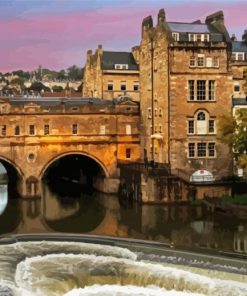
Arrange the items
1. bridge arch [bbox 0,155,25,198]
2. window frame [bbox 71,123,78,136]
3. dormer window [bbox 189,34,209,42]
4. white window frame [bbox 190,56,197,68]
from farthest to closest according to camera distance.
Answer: window frame [bbox 71,123,78,136], bridge arch [bbox 0,155,25,198], dormer window [bbox 189,34,209,42], white window frame [bbox 190,56,197,68]

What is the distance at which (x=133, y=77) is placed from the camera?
7875 cm

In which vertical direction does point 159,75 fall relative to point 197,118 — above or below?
above

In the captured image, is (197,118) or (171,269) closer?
(171,269)

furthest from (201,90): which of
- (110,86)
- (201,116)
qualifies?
(110,86)

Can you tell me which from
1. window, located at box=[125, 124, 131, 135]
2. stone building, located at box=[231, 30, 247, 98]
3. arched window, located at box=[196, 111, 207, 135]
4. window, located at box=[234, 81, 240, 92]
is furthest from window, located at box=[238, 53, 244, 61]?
window, located at box=[125, 124, 131, 135]

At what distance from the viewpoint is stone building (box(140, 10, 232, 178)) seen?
54312 mm

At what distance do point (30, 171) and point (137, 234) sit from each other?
58.8 ft

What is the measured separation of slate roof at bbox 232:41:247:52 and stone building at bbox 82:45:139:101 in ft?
51.8

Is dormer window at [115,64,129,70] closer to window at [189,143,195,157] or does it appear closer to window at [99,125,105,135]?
window at [99,125,105,135]

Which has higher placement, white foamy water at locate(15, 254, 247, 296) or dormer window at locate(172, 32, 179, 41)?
dormer window at locate(172, 32, 179, 41)

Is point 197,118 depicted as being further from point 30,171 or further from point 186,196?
point 30,171

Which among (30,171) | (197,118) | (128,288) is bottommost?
(128,288)

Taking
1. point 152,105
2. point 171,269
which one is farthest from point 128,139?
point 171,269

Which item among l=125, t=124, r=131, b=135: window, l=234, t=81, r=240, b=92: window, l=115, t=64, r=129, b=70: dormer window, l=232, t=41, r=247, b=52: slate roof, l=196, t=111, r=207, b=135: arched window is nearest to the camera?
l=196, t=111, r=207, b=135: arched window
